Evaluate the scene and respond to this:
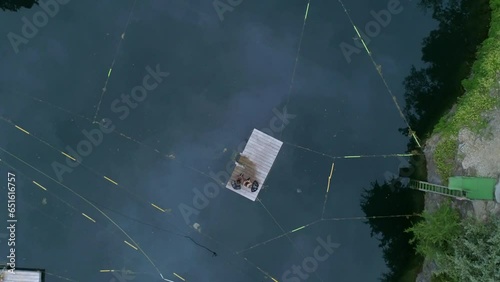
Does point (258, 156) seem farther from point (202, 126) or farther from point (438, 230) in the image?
point (438, 230)

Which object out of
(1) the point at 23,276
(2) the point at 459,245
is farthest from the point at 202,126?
(2) the point at 459,245

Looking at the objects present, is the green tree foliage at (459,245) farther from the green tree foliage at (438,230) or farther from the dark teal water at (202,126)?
Answer: the dark teal water at (202,126)

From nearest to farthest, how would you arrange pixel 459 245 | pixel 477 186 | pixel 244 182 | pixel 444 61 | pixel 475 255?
1. pixel 475 255
2. pixel 459 245
3. pixel 477 186
4. pixel 244 182
5. pixel 444 61

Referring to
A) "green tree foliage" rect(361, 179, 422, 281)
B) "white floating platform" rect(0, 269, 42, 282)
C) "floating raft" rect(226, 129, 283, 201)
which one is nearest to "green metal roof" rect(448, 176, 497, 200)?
"green tree foliage" rect(361, 179, 422, 281)

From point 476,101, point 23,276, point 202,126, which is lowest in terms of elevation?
point 23,276

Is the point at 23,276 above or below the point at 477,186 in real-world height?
below

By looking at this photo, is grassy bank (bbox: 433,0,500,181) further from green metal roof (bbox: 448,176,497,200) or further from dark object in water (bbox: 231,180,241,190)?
dark object in water (bbox: 231,180,241,190)

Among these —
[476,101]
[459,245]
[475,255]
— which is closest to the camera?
[475,255]
